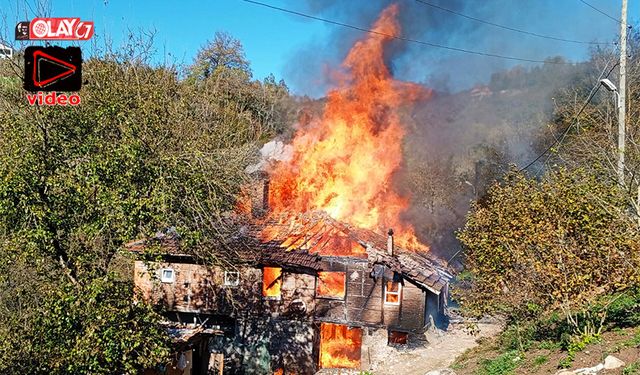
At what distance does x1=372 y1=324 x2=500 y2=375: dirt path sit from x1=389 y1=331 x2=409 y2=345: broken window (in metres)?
0.95

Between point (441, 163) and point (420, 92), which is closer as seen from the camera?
point (420, 92)

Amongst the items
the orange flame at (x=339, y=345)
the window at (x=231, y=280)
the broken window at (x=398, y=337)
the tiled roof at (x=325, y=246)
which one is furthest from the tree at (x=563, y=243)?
the window at (x=231, y=280)

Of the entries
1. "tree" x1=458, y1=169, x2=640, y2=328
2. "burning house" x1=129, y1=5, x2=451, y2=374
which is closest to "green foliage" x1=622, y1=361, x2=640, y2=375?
"tree" x1=458, y1=169, x2=640, y2=328

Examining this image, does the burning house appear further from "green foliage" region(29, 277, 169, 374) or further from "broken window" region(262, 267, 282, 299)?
"green foliage" region(29, 277, 169, 374)

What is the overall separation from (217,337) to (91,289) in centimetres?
1547

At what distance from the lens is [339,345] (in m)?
28.6

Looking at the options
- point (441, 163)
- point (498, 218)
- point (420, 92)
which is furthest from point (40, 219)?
point (441, 163)

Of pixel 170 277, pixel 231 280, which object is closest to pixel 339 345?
pixel 231 280

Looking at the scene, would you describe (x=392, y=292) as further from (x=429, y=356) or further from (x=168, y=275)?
(x=168, y=275)

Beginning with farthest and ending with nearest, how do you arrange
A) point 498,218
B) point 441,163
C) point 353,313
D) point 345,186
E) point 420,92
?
point 441,163, point 420,92, point 345,186, point 353,313, point 498,218

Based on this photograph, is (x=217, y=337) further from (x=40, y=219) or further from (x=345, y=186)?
(x=40, y=219)

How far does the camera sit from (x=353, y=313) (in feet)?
89.5

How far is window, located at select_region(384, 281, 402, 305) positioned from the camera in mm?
27141

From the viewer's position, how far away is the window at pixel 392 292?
1069 inches
